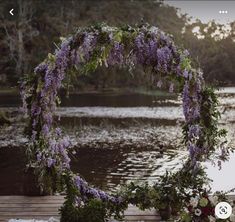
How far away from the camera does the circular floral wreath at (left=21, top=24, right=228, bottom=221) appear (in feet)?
31.6

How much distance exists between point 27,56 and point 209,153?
2799 inches

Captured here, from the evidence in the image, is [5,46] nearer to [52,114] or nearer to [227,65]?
[227,65]

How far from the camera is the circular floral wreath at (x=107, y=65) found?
31.6 feet

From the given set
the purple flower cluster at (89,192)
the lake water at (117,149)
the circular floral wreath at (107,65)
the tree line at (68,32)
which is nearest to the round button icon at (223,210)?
the circular floral wreath at (107,65)

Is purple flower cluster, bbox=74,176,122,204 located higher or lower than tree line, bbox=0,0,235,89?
lower

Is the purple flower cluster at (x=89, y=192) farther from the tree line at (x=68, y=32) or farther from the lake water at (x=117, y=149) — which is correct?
the tree line at (x=68, y=32)

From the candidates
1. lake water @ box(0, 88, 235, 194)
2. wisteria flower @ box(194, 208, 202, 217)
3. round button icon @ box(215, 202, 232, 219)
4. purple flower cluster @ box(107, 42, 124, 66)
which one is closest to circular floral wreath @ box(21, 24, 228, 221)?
purple flower cluster @ box(107, 42, 124, 66)

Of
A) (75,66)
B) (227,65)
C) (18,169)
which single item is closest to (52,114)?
(75,66)

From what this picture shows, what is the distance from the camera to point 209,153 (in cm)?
977

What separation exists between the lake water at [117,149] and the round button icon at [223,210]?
5.14m

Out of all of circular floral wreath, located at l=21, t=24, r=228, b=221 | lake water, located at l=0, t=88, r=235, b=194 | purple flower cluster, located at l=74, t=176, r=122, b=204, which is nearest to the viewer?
circular floral wreath, located at l=21, t=24, r=228, b=221

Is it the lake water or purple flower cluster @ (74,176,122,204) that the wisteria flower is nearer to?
purple flower cluster @ (74,176,122,204)

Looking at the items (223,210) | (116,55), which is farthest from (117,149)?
(223,210)

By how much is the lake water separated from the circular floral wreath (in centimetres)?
314
